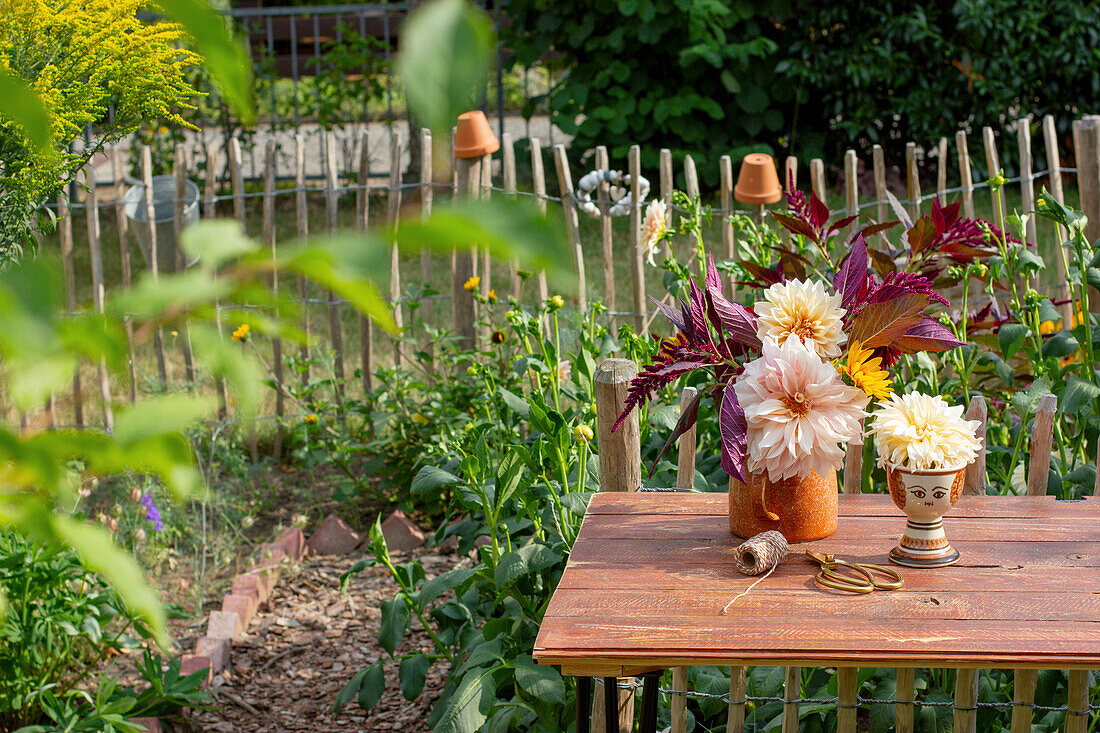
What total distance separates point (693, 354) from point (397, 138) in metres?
2.57

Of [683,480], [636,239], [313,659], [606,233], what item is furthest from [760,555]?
[606,233]

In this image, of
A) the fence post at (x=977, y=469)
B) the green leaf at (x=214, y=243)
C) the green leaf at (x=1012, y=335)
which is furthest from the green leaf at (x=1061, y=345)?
the green leaf at (x=214, y=243)

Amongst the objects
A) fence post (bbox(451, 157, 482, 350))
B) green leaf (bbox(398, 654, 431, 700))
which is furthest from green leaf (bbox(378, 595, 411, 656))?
fence post (bbox(451, 157, 482, 350))

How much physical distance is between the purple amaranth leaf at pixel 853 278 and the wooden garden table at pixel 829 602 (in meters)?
A: 0.40

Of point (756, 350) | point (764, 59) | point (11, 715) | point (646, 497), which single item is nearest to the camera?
point (756, 350)

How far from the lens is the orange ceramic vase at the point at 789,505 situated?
1601 millimetres

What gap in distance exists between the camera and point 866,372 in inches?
60.2

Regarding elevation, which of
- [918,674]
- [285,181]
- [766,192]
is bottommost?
[918,674]

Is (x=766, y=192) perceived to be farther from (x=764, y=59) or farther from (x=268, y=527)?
(x=764, y=59)

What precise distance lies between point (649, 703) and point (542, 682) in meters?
0.20

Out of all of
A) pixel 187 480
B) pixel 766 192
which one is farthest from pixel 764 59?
pixel 187 480

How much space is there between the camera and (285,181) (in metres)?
9.70

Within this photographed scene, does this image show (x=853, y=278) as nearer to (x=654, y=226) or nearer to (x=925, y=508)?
(x=925, y=508)

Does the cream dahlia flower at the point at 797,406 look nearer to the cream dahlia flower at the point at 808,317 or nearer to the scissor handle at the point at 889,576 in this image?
the cream dahlia flower at the point at 808,317
